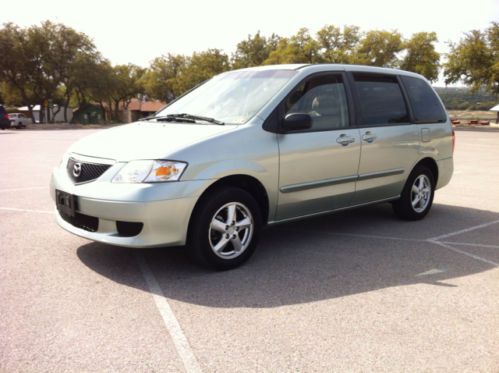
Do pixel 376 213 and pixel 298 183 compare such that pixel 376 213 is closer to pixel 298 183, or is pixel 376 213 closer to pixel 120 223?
pixel 298 183

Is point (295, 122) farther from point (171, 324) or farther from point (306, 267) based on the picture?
point (171, 324)

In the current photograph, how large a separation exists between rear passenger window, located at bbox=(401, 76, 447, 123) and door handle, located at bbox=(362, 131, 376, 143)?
3.43 feet

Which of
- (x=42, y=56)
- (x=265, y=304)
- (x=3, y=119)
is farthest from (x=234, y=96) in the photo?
(x=42, y=56)

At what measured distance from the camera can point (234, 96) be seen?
198 inches

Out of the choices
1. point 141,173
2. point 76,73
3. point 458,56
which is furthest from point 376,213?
point 76,73

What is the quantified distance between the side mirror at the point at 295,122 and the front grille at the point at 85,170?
5.32 feet

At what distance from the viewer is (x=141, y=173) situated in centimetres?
394

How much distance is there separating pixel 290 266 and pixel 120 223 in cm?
156

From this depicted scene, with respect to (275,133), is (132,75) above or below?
above

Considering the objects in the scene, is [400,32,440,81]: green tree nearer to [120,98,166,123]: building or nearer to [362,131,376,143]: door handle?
[120,98,166,123]: building

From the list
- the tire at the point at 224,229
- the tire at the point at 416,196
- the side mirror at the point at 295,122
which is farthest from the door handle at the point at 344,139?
the tire at the point at 416,196

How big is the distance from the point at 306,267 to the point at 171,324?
1.59 meters

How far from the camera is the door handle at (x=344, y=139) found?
5.12 metres

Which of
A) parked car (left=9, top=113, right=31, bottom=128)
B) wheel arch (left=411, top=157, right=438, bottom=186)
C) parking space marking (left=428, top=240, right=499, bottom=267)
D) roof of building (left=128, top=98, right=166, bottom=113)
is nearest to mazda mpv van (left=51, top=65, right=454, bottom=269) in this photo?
wheel arch (left=411, top=157, right=438, bottom=186)
